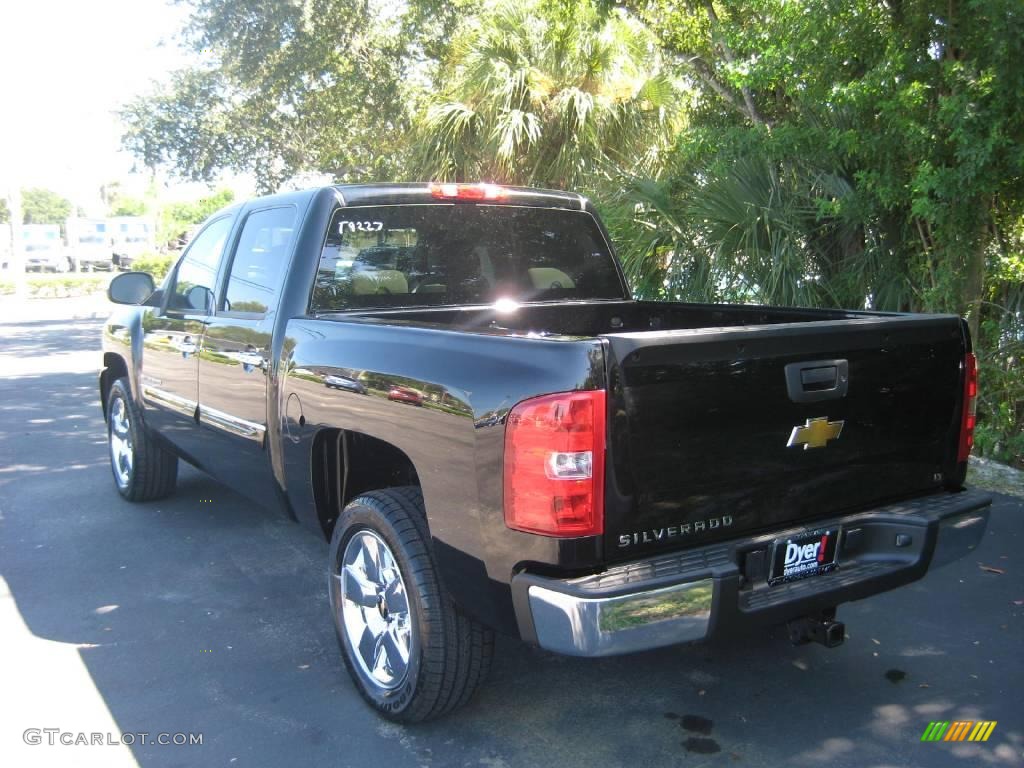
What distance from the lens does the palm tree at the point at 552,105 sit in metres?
10.8

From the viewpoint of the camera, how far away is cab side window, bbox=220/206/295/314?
4.22 metres

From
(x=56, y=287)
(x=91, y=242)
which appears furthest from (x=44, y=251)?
(x=56, y=287)

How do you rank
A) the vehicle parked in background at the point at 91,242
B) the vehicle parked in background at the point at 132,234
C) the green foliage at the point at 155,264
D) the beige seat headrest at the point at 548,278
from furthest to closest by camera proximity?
1. the vehicle parked in background at the point at 132,234
2. the vehicle parked in background at the point at 91,242
3. the green foliage at the point at 155,264
4. the beige seat headrest at the point at 548,278

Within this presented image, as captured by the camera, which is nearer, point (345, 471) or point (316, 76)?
point (345, 471)

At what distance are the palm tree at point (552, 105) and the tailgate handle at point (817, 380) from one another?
25.8 ft

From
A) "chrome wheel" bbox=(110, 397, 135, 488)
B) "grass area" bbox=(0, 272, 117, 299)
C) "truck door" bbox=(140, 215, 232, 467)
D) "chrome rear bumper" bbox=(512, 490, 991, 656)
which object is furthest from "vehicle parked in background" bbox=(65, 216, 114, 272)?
"chrome rear bumper" bbox=(512, 490, 991, 656)

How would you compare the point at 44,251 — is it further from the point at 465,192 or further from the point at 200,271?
the point at 465,192

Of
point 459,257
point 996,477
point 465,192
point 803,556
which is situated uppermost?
point 465,192

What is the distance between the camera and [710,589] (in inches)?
105

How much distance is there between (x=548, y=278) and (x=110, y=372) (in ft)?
11.7

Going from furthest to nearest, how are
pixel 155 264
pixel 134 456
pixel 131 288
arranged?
pixel 155 264
pixel 134 456
pixel 131 288

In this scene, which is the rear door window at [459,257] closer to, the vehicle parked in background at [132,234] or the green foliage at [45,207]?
the vehicle parked in background at [132,234]

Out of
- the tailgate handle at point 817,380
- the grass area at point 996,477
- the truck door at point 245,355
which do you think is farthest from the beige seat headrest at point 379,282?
the grass area at point 996,477

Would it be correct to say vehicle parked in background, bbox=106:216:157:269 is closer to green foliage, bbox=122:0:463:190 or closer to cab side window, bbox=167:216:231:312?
green foliage, bbox=122:0:463:190
